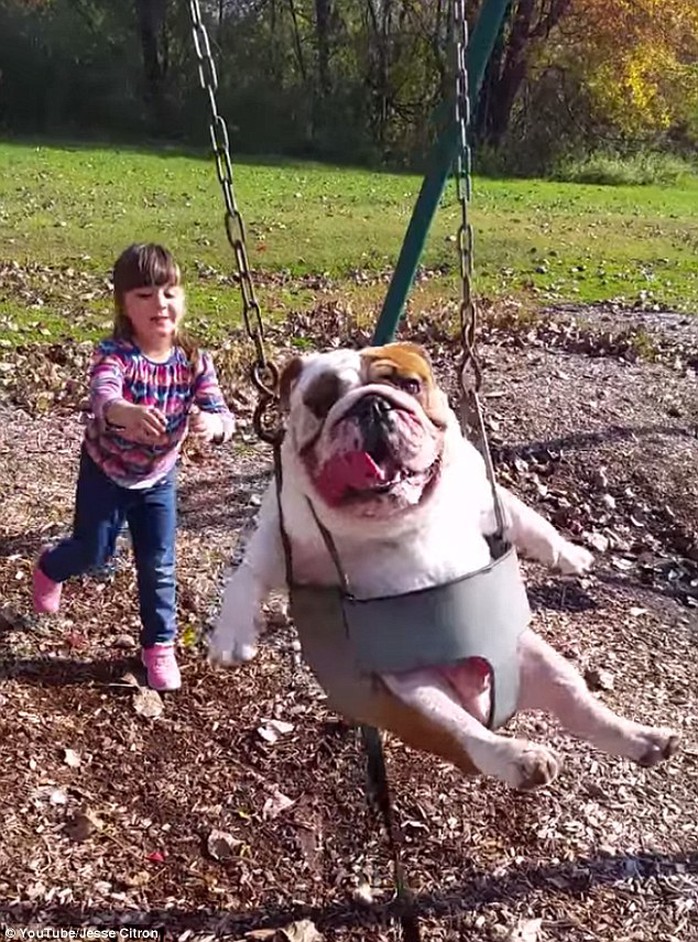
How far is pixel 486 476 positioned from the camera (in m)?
2.21

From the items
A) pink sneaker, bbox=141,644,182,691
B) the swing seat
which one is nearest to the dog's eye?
the swing seat

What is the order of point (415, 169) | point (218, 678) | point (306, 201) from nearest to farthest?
1. point (218, 678)
2. point (306, 201)
3. point (415, 169)

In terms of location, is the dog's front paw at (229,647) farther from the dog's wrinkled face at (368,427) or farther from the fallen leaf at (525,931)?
the fallen leaf at (525,931)

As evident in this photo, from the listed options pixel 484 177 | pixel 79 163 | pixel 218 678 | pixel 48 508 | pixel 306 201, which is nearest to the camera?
pixel 218 678

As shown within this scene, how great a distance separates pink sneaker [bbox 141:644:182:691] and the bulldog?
123cm

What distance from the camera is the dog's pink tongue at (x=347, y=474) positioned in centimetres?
185

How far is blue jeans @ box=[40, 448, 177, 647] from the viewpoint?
10.8 ft

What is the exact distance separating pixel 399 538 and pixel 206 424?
126 cm

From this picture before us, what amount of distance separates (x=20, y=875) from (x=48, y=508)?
6.69 ft

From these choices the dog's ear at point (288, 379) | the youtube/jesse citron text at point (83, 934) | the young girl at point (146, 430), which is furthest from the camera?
the young girl at point (146, 430)

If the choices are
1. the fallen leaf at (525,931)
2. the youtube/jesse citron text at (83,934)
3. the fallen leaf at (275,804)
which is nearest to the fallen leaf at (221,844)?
the fallen leaf at (275,804)

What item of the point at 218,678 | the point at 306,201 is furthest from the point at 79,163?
the point at 218,678

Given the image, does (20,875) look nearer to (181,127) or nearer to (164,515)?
(164,515)

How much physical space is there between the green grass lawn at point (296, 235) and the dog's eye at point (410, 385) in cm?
545
